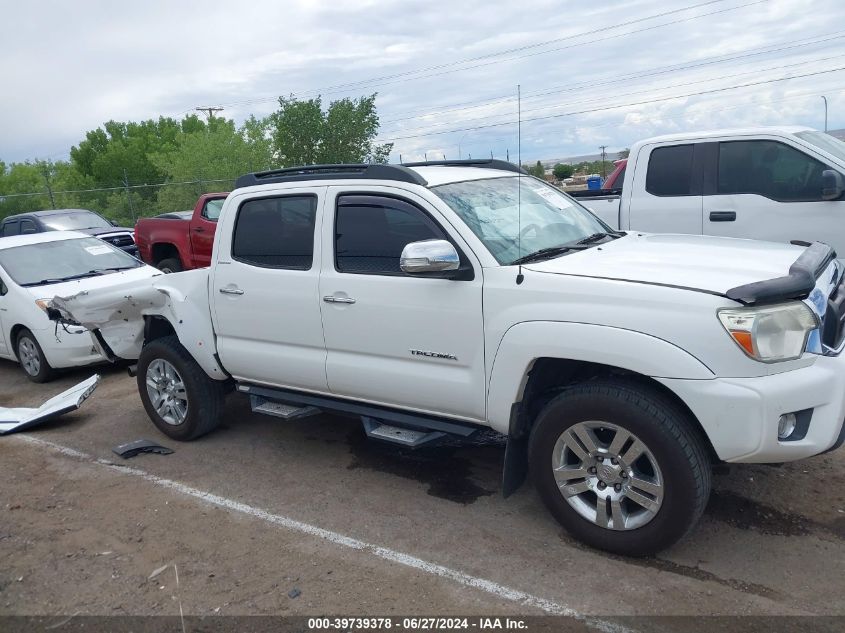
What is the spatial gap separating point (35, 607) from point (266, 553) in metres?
1.17

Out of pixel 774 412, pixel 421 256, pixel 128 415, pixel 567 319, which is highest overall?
pixel 421 256

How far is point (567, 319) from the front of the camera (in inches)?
142

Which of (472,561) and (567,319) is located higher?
(567,319)

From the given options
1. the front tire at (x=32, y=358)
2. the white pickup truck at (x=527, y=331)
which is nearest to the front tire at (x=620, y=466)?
the white pickup truck at (x=527, y=331)

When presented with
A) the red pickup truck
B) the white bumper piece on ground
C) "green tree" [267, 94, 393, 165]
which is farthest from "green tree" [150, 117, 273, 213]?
the white bumper piece on ground

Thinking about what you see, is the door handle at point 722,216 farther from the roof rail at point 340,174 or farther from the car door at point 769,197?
the roof rail at point 340,174

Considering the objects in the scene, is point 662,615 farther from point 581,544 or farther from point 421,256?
point 421,256

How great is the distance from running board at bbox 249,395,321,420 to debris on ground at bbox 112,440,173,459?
97 centimetres

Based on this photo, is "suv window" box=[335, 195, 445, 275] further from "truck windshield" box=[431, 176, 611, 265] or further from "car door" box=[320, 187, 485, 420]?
"truck windshield" box=[431, 176, 611, 265]

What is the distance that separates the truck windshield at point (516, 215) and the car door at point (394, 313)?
0.65 ft

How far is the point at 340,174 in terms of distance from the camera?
4707mm

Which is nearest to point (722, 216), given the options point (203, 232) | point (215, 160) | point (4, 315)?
point (4, 315)

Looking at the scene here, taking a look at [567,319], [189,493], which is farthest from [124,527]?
[567,319]

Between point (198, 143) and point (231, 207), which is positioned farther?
point (198, 143)
